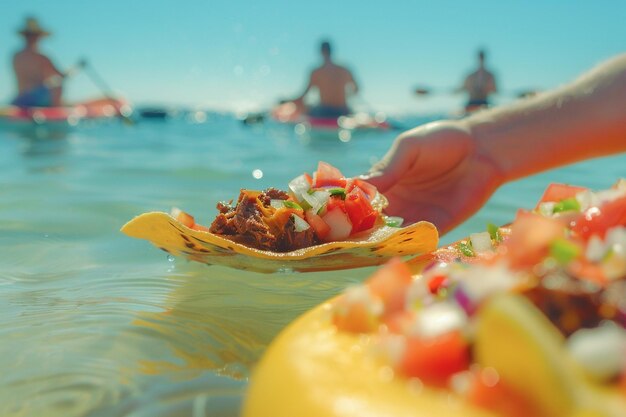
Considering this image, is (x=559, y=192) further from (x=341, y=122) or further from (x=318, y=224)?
(x=341, y=122)

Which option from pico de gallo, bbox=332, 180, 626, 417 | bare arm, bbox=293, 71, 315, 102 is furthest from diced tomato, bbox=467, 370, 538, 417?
bare arm, bbox=293, 71, 315, 102

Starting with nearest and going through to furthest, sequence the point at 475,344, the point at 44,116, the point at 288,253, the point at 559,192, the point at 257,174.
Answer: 1. the point at 475,344
2. the point at 288,253
3. the point at 559,192
4. the point at 257,174
5. the point at 44,116

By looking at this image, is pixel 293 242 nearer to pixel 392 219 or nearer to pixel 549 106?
pixel 392 219

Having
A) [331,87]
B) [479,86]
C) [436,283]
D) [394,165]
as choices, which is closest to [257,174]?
[394,165]

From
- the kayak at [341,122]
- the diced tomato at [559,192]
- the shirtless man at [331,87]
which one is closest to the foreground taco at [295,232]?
the diced tomato at [559,192]

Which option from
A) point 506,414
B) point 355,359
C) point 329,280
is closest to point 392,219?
point 329,280

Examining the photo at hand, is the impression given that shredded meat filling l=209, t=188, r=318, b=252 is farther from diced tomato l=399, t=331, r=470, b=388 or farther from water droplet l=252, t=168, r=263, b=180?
water droplet l=252, t=168, r=263, b=180

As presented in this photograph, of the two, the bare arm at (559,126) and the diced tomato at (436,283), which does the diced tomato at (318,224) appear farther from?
the diced tomato at (436,283)
